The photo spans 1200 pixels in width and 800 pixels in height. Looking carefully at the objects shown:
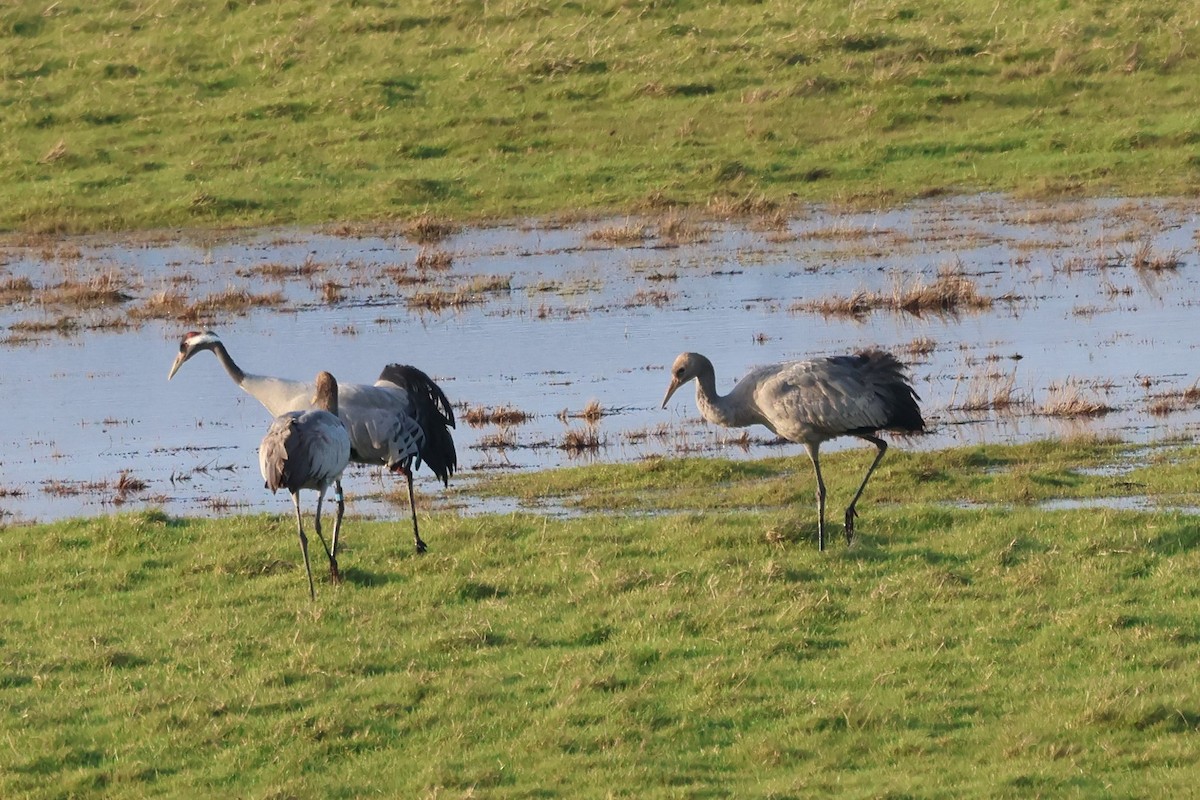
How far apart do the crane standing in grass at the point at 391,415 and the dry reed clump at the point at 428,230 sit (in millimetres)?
15489

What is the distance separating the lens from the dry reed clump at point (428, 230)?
1117 inches

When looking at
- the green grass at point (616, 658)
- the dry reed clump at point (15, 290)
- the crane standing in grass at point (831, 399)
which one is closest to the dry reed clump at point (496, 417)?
the green grass at point (616, 658)

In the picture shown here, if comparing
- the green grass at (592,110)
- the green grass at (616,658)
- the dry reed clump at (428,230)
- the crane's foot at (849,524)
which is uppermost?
the green grass at (592,110)

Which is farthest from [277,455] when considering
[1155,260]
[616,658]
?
A: [1155,260]

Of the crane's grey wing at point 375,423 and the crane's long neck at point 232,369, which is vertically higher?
the crane's long neck at point 232,369

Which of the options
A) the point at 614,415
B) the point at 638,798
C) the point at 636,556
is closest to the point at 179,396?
the point at 614,415

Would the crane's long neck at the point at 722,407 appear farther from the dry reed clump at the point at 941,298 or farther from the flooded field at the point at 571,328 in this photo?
the dry reed clump at the point at 941,298

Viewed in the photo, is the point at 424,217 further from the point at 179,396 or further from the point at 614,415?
the point at 614,415

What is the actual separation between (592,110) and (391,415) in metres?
21.1

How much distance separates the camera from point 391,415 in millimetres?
11953

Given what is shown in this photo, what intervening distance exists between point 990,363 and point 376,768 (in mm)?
10877

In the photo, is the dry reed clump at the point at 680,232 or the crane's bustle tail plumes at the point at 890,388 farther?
the dry reed clump at the point at 680,232

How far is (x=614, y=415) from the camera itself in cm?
1627

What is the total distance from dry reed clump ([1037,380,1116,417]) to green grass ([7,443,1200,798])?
2771mm
